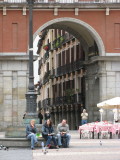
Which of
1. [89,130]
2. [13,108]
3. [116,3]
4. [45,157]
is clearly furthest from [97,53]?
[45,157]

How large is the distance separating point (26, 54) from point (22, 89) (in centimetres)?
241

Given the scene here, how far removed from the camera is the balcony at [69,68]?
2626 inches

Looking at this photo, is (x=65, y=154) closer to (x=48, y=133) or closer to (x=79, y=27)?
(x=48, y=133)

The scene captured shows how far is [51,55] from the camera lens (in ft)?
284

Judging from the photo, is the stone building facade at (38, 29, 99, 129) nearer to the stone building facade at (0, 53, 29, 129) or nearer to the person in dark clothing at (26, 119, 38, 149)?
the stone building facade at (0, 53, 29, 129)

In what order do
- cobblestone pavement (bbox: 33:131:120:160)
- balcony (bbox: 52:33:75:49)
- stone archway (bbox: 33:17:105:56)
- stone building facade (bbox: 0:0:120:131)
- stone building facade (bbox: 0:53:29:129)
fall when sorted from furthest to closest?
1. balcony (bbox: 52:33:75:49)
2. stone archway (bbox: 33:17:105:56)
3. stone building facade (bbox: 0:0:120:131)
4. stone building facade (bbox: 0:53:29:129)
5. cobblestone pavement (bbox: 33:131:120:160)

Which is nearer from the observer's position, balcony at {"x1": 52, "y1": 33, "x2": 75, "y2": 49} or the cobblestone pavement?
the cobblestone pavement

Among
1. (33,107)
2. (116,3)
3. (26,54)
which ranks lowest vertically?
(33,107)

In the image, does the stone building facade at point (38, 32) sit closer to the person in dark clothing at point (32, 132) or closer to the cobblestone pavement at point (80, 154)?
the person in dark clothing at point (32, 132)

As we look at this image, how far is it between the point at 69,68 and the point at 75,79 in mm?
3205

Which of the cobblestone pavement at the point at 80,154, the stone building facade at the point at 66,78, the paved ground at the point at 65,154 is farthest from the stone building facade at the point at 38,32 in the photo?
the paved ground at the point at 65,154

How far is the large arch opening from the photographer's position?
55.5 m

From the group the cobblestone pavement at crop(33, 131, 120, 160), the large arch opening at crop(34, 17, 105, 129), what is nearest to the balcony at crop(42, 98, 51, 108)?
the large arch opening at crop(34, 17, 105, 129)

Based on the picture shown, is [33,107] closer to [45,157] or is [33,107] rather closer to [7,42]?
[45,157]
